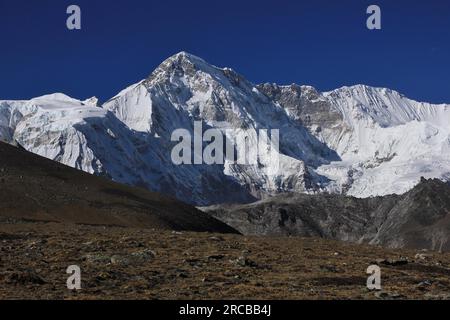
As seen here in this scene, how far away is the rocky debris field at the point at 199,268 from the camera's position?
34062mm

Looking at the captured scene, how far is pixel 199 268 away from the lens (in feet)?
135

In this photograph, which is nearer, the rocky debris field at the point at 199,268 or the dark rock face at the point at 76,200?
the rocky debris field at the point at 199,268

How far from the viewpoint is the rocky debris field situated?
3406 cm

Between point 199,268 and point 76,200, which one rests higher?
point 76,200

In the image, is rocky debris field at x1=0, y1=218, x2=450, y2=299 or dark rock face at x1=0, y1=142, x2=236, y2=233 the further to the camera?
dark rock face at x1=0, y1=142, x2=236, y2=233

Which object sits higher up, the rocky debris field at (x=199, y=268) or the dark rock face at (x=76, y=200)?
the dark rock face at (x=76, y=200)

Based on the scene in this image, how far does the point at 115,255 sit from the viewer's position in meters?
43.4

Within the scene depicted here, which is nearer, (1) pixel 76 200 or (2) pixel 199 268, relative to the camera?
(2) pixel 199 268

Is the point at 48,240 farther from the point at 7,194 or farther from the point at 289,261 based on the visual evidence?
the point at 7,194

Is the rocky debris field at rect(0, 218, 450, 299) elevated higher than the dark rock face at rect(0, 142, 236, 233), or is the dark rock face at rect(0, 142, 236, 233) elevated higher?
the dark rock face at rect(0, 142, 236, 233)

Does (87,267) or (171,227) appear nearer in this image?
(87,267)
